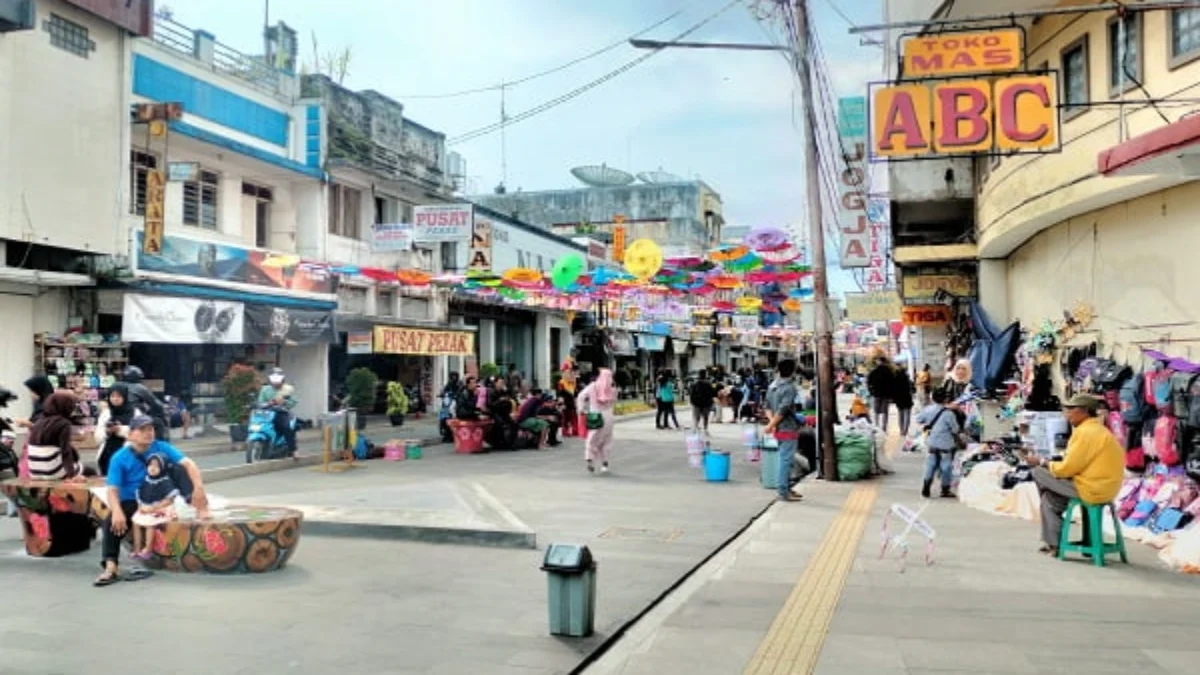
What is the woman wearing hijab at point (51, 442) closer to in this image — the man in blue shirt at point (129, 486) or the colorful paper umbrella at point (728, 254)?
the man in blue shirt at point (129, 486)

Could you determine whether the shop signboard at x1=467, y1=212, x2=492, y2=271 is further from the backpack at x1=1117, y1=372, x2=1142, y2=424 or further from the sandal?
the sandal

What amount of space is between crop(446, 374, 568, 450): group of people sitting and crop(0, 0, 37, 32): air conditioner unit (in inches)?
399

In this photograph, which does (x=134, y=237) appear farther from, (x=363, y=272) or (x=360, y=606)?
(x=360, y=606)

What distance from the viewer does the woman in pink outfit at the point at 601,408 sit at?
15.4 m

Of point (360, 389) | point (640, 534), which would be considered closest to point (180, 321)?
point (360, 389)

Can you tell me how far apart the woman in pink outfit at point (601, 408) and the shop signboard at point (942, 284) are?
10805 millimetres

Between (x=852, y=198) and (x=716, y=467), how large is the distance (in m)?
8.34

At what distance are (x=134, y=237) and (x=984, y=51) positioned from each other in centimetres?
1553

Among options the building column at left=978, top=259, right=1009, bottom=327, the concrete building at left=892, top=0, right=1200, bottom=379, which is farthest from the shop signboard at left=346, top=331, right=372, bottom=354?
the concrete building at left=892, top=0, right=1200, bottom=379

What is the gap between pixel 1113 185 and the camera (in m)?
11.4

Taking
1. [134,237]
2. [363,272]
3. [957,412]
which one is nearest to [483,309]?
[363,272]

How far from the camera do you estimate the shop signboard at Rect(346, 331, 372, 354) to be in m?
25.9

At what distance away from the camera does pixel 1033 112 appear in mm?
9898

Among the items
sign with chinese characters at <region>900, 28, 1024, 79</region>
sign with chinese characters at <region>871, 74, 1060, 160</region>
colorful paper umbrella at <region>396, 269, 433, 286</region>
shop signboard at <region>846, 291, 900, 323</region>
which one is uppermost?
sign with chinese characters at <region>900, 28, 1024, 79</region>
